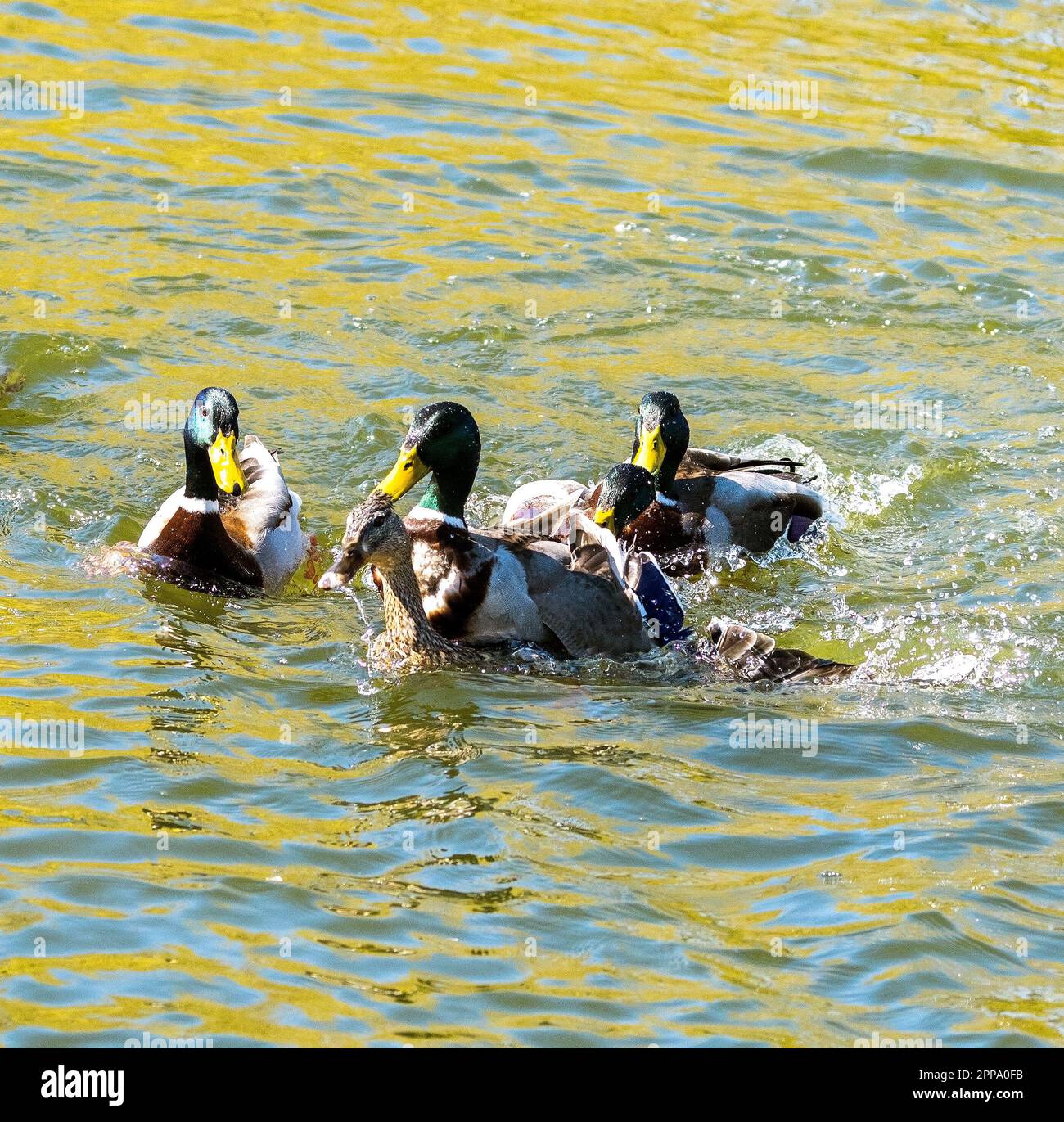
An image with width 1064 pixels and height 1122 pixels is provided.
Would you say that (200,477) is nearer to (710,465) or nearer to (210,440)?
(210,440)

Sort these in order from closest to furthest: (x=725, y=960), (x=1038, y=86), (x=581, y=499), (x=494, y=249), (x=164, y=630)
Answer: (x=725, y=960) → (x=164, y=630) → (x=581, y=499) → (x=494, y=249) → (x=1038, y=86)

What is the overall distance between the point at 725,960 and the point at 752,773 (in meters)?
1.44

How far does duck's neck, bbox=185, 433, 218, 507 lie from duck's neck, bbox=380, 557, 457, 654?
1.38 meters

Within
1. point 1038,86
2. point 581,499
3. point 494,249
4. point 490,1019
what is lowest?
point 490,1019

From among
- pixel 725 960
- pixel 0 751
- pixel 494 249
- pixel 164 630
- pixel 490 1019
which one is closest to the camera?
pixel 490 1019

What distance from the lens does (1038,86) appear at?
15.8 meters

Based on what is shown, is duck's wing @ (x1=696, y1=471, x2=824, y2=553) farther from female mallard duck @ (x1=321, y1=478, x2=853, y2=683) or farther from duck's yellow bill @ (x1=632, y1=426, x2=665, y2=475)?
female mallard duck @ (x1=321, y1=478, x2=853, y2=683)

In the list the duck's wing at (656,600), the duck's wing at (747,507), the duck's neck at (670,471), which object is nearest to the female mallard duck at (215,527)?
the duck's wing at (656,600)

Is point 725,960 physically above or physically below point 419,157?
below

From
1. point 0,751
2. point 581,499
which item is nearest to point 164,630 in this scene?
point 0,751

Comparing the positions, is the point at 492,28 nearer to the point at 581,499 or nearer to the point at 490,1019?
the point at 581,499

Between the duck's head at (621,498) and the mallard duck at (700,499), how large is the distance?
61cm

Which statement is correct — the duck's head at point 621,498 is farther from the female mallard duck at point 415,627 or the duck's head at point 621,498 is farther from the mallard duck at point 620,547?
the female mallard duck at point 415,627

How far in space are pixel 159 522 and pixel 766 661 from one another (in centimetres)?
299
